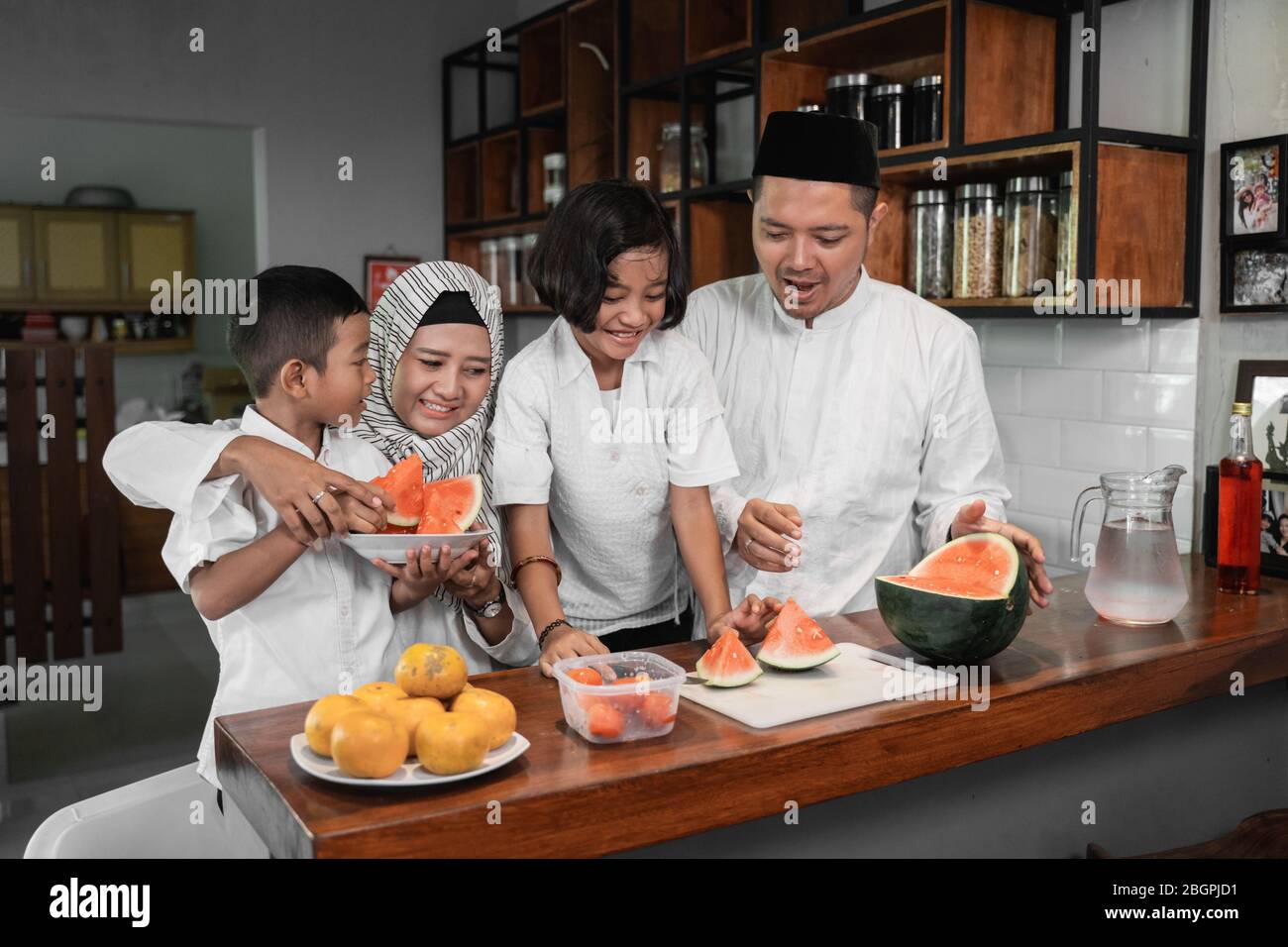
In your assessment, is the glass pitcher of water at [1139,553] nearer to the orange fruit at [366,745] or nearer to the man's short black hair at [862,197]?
the man's short black hair at [862,197]

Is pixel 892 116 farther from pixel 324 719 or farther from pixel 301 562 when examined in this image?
pixel 324 719

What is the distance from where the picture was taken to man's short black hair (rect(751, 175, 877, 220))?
214 centimetres

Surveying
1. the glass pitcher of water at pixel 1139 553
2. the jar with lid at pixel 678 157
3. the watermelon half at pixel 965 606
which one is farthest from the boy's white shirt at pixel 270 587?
the jar with lid at pixel 678 157

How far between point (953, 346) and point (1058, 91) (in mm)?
853

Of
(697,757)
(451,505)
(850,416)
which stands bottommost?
(697,757)

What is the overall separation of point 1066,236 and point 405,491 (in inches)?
63.3

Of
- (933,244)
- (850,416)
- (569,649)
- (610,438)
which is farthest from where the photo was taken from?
(933,244)

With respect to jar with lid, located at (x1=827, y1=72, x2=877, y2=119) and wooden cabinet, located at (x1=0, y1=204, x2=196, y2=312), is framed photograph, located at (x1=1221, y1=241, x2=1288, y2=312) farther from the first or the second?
wooden cabinet, located at (x1=0, y1=204, x2=196, y2=312)

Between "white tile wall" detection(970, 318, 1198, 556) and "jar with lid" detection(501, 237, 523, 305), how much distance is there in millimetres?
2537

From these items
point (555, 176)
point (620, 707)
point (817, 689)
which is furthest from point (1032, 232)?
point (555, 176)

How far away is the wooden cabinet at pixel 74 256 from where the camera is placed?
7.48 metres

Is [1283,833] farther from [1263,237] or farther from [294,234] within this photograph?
[294,234]

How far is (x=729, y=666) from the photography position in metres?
1.55
